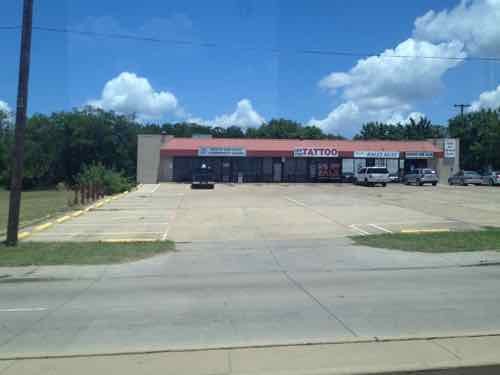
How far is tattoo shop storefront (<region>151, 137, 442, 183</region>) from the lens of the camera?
177 ft

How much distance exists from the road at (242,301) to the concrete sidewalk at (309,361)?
0.39 meters

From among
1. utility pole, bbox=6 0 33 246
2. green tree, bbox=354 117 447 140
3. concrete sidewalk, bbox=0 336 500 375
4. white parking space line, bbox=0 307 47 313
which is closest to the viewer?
concrete sidewalk, bbox=0 336 500 375

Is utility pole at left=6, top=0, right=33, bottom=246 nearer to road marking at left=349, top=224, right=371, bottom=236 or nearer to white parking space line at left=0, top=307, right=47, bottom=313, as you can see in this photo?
white parking space line at left=0, top=307, right=47, bottom=313

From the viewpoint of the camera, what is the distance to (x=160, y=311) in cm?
703

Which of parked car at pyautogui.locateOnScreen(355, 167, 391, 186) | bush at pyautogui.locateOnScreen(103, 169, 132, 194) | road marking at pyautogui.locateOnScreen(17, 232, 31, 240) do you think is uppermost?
parked car at pyautogui.locateOnScreen(355, 167, 391, 186)

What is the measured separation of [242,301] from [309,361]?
3.13 meters

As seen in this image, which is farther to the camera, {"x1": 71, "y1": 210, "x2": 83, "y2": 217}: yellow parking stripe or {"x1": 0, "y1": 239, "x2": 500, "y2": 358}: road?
{"x1": 71, "y1": 210, "x2": 83, "y2": 217}: yellow parking stripe

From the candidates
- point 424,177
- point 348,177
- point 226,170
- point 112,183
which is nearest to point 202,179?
point 112,183

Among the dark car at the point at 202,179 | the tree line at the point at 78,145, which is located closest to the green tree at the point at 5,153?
the tree line at the point at 78,145

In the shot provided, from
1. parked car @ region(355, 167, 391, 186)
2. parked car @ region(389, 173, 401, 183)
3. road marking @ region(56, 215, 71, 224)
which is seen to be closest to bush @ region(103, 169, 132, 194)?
road marking @ region(56, 215, 71, 224)

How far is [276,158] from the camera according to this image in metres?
55.8

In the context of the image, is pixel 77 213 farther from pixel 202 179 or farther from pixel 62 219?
pixel 202 179

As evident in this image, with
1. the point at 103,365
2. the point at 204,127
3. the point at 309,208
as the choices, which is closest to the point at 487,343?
the point at 103,365

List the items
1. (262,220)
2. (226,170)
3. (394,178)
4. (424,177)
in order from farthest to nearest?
(226,170) → (394,178) → (424,177) → (262,220)
